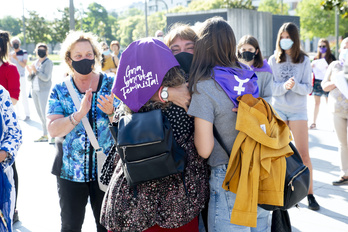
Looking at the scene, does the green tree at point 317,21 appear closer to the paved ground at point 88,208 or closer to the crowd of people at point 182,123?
the paved ground at point 88,208

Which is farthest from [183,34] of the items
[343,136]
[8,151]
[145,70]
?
[343,136]

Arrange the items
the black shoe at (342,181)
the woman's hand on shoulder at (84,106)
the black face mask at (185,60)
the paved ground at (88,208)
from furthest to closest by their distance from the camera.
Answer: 1. the black shoe at (342,181)
2. the paved ground at (88,208)
3. the woman's hand on shoulder at (84,106)
4. the black face mask at (185,60)

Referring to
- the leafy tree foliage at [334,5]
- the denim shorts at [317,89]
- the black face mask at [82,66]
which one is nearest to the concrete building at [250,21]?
the denim shorts at [317,89]

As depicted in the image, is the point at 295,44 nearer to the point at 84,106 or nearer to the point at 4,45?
the point at 84,106

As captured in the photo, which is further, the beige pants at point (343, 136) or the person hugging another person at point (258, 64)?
the beige pants at point (343, 136)

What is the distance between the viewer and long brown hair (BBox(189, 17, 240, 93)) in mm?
2312

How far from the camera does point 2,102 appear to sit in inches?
115

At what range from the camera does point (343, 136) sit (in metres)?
5.45

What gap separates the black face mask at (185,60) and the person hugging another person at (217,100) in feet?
0.32

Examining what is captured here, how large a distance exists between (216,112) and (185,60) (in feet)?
1.28

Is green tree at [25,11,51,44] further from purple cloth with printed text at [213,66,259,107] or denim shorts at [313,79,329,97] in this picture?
purple cloth with printed text at [213,66,259,107]

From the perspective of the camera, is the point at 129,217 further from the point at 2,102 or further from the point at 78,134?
the point at 2,102

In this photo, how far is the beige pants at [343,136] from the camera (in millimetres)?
5426

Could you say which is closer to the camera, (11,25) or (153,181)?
(153,181)
